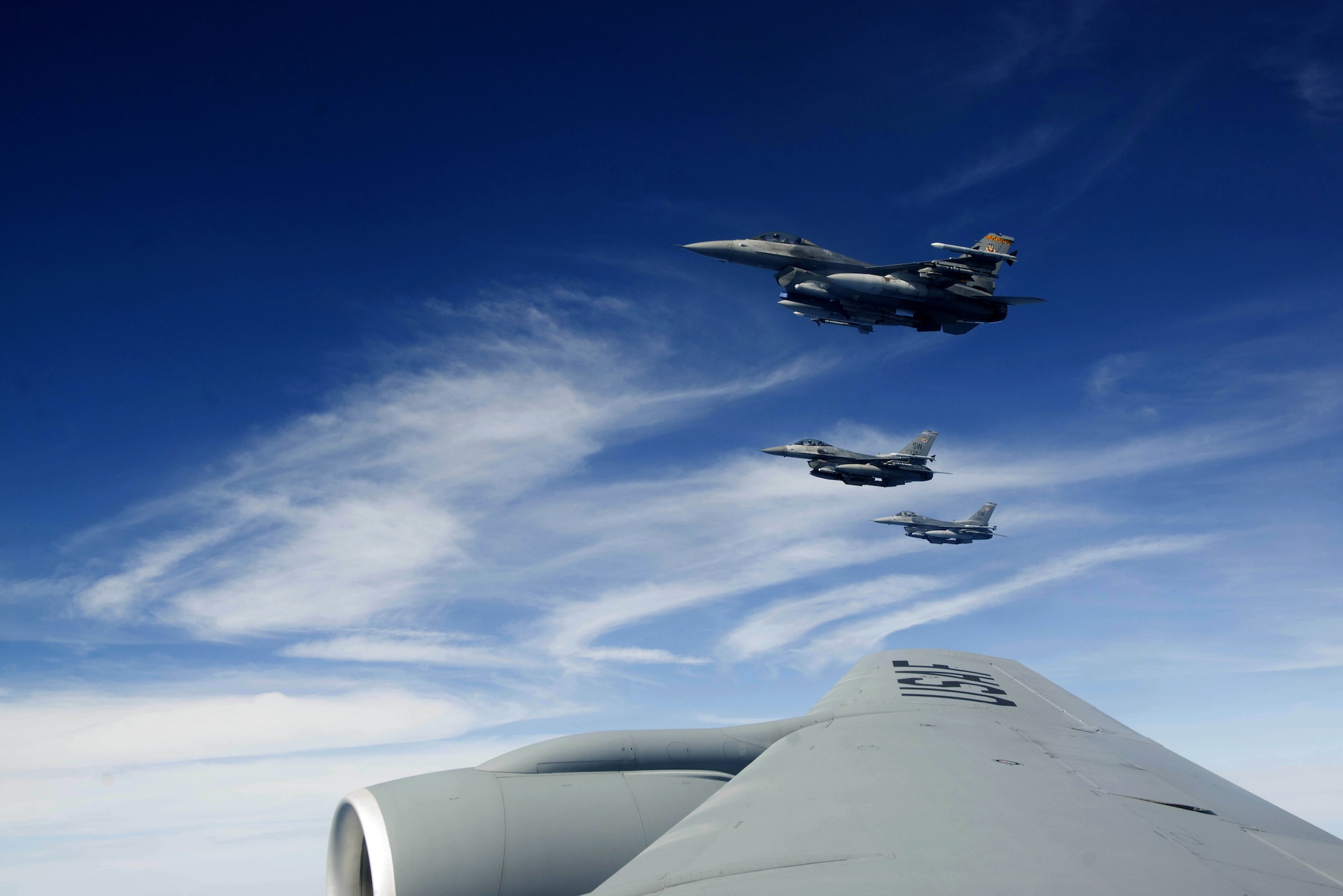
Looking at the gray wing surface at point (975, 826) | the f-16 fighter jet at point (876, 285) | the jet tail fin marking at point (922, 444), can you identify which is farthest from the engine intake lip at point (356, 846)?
the jet tail fin marking at point (922, 444)

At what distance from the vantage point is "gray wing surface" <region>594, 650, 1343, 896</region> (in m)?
3.46

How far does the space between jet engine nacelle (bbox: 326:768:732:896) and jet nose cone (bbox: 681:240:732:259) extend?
32.9 meters

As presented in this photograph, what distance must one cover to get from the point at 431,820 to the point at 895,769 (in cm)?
415

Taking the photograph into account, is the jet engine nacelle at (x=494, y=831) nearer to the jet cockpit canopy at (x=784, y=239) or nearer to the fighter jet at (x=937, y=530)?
the jet cockpit canopy at (x=784, y=239)

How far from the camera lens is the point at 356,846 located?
7.23 metres

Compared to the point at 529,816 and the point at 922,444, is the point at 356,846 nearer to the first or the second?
the point at 529,816

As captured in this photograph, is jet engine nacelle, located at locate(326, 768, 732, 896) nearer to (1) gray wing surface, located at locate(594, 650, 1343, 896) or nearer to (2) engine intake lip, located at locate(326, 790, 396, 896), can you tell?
(2) engine intake lip, located at locate(326, 790, 396, 896)

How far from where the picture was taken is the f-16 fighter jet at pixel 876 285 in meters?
36.1

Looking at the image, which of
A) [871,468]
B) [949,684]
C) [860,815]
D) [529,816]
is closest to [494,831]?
[529,816]

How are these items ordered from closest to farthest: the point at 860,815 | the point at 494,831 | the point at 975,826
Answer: the point at 975,826 → the point at 860,815 → the point at 494,831

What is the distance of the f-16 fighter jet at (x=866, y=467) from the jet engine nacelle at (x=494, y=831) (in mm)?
39533

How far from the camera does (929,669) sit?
37.8 ft

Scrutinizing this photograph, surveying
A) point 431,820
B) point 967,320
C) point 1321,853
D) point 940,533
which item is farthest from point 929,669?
point 940,533

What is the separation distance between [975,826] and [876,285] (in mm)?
34199
